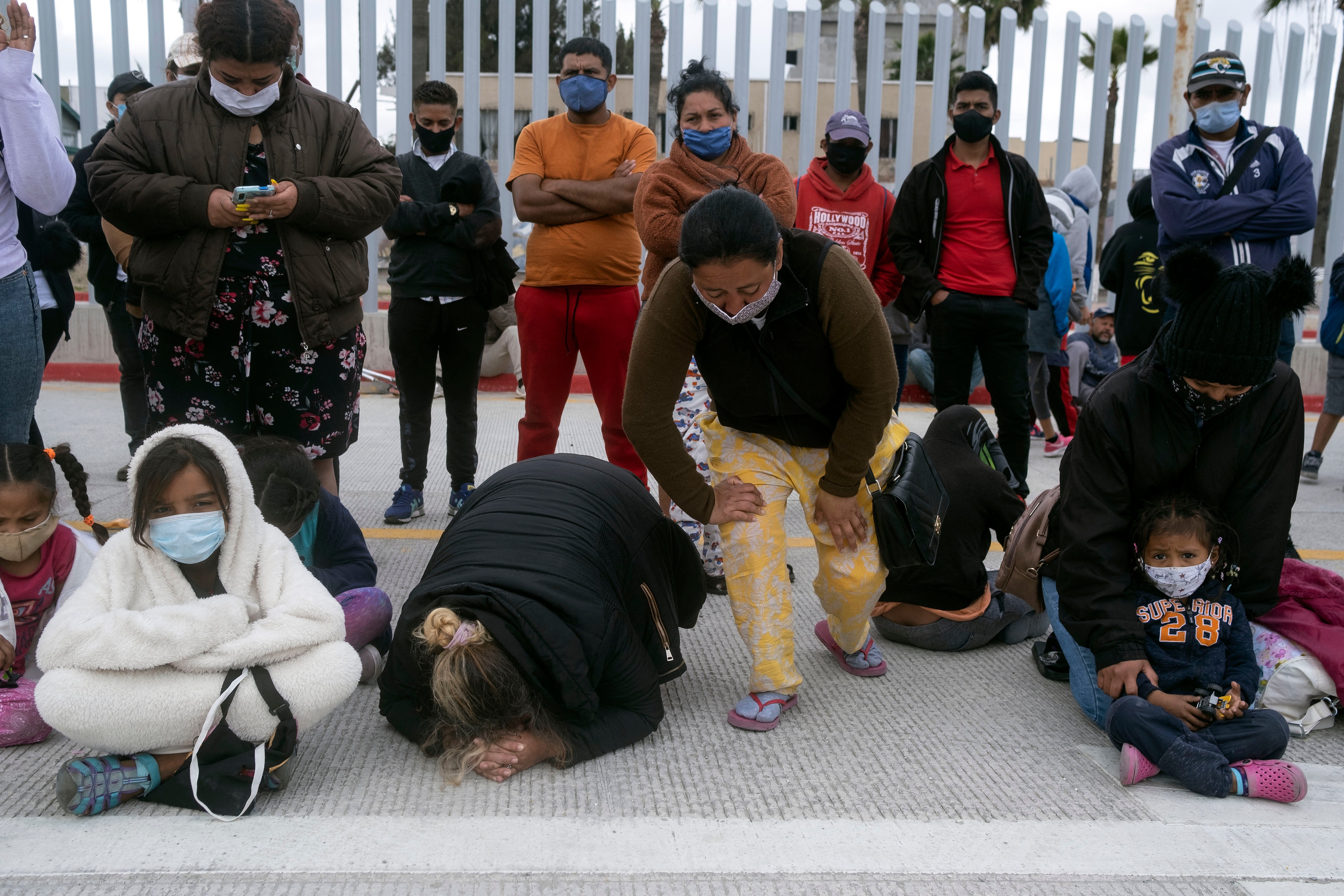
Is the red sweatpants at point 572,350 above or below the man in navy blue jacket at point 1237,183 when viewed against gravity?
below

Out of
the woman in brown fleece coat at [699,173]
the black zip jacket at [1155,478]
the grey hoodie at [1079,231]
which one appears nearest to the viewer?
the black zip jacket at [1155,478]

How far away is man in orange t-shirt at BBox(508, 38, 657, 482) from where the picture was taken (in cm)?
438

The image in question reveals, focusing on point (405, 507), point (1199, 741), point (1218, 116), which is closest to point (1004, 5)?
point (1218, 116)

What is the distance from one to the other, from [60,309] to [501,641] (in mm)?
2758

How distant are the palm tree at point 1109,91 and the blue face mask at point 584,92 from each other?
3571 mm

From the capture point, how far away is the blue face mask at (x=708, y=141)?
395 cm

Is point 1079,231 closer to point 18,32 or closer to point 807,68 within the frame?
point 807,68

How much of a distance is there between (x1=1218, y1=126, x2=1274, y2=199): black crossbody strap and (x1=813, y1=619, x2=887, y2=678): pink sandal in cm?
274

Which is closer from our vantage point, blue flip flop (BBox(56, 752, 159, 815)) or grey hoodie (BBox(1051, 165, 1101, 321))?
blue flip flop (BBox(56, 752, 159, 815))

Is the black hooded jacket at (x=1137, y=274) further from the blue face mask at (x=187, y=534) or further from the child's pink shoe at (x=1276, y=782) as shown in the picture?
the blue face mask at (x=187, y=534)

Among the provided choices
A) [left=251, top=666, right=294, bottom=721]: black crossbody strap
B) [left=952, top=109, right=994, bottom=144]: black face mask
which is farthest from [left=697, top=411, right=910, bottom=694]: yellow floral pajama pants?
[left=952, top=109, right=994, bottom=144]: black face mask

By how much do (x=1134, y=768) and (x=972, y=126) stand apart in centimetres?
304

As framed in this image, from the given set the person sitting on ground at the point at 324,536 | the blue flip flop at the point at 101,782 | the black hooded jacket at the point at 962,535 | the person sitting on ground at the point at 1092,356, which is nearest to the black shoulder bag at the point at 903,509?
the black hooded jacket at the point at 962,535

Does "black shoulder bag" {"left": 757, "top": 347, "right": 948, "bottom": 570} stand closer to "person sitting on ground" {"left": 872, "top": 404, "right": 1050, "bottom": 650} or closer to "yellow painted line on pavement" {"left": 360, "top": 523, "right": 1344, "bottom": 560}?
"person sitting on ground" {"left": 872, "top": 404, "right": 1050, "bottom": 650}
